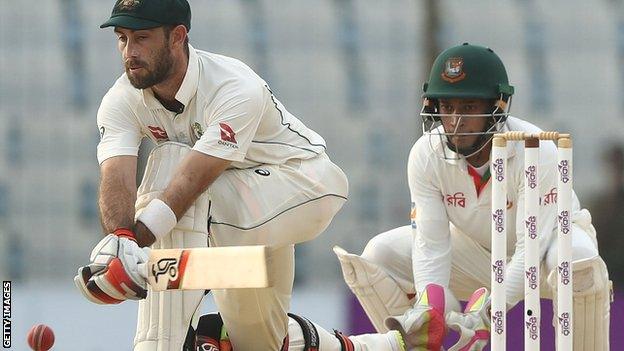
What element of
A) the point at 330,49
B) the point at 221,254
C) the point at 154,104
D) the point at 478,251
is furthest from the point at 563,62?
the point at 221,254

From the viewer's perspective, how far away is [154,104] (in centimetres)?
393

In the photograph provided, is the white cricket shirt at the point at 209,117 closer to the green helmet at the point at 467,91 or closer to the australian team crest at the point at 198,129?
the australian team crest at the point at 198,129

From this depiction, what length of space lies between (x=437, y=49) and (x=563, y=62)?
70cm

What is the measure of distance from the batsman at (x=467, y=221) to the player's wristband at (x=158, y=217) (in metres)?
0.91

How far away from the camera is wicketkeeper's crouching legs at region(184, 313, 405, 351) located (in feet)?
13.1

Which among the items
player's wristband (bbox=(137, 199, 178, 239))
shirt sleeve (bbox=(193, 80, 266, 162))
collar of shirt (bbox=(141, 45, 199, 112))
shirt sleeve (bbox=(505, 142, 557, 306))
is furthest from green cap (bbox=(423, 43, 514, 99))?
player's wristband (bbox=(137, 199, 178, 239))

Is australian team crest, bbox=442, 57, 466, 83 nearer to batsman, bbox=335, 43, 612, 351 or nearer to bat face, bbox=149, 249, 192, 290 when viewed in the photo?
batsman, bbox=335, 43, 612, 351

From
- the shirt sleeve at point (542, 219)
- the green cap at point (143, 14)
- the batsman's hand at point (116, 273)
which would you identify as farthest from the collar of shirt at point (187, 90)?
the shirt sleeve at point (542, 219)

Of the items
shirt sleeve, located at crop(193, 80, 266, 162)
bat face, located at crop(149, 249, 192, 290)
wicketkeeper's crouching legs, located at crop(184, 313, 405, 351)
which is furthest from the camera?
wicketkeeper's crouching legs, located at crop(184, 313, 405, 351)

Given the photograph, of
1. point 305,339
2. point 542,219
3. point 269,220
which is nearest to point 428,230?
point 542,219

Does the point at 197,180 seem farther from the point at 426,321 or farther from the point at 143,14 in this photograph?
the point at 426,321

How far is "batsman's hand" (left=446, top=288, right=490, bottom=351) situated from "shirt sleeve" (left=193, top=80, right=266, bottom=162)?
81 centimetres

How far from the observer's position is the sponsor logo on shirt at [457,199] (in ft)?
14.8

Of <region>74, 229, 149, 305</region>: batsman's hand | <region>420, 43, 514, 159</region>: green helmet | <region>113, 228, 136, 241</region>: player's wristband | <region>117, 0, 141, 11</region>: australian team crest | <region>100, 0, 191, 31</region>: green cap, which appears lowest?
Result: <region>74, 229, 149, 305</region>: batsman's hand
